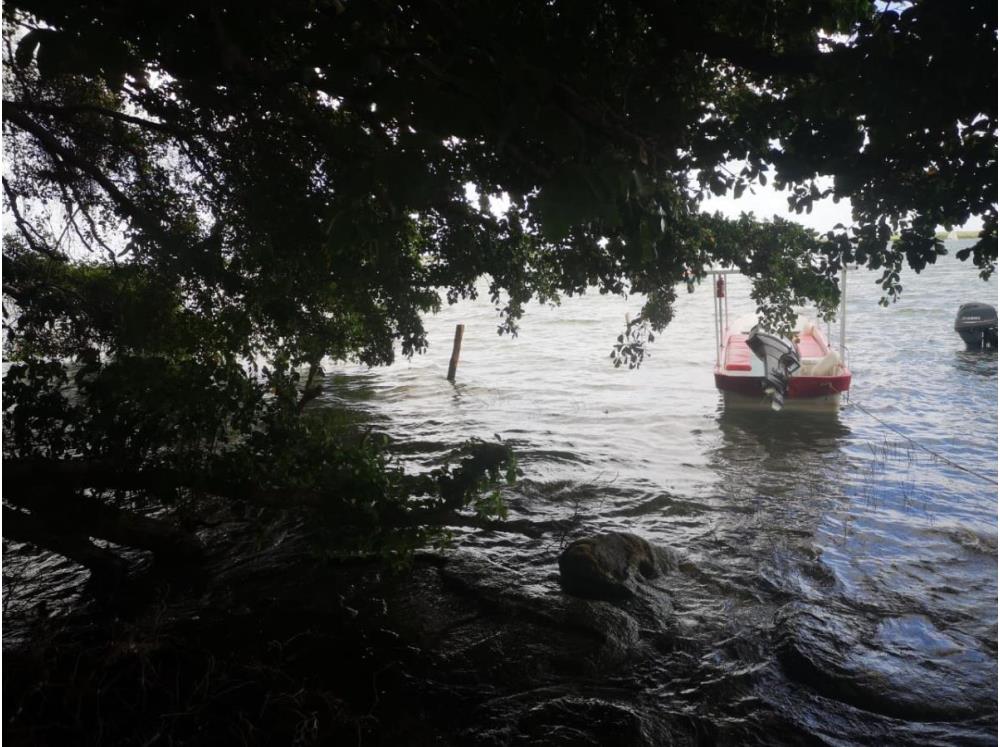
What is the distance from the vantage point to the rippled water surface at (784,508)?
5.20m

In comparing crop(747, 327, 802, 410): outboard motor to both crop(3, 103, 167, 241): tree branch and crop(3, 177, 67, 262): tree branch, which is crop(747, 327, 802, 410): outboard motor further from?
crop(3, 177, 67, 262): tree branch

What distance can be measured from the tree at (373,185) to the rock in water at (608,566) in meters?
2.01

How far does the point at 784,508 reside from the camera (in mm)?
9523

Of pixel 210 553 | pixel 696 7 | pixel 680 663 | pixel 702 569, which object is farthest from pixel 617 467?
pixel 696 7

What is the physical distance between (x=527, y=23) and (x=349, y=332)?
5819 mm

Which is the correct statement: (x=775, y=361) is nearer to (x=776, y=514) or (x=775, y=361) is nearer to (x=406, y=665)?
(x=776, y=514)

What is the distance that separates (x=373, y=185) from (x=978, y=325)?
24.1 meters

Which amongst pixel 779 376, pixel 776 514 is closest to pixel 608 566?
pixel 776 514

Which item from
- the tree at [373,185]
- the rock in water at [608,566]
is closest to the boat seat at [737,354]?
the tree at [373,185]

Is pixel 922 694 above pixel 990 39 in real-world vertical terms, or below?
below

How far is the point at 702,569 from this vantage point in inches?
291

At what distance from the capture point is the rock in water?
6.57 meters

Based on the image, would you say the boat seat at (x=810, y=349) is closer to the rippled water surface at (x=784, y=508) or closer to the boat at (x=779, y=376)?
the boat at (x=779, y=376)

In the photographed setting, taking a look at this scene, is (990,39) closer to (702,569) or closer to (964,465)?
(702,569)
